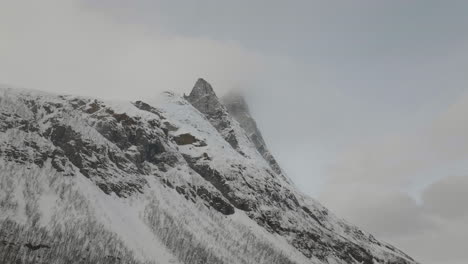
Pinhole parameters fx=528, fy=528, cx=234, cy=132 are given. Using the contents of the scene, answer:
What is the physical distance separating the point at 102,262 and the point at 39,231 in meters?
24.1

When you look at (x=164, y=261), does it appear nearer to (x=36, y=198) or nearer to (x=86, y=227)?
(x=86, y=227)

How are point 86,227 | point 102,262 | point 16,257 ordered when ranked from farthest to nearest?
point 86,227, point 102,262, point 16,257

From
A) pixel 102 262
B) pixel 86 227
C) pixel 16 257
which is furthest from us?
pixel 86 227

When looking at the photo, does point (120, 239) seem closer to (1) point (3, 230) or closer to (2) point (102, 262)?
(2) point (102, 262)

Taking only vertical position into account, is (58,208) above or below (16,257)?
above

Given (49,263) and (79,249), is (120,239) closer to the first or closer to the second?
(79,249)

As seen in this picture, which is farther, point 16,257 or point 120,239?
point 120,239

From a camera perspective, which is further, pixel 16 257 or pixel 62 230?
pixel 62 230

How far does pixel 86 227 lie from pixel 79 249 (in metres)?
12.2

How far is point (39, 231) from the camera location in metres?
182

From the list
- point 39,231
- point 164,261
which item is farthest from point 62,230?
point 164,261

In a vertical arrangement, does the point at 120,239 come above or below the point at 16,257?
above

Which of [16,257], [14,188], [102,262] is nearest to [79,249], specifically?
[102,262]

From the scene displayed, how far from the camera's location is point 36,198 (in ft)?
648
